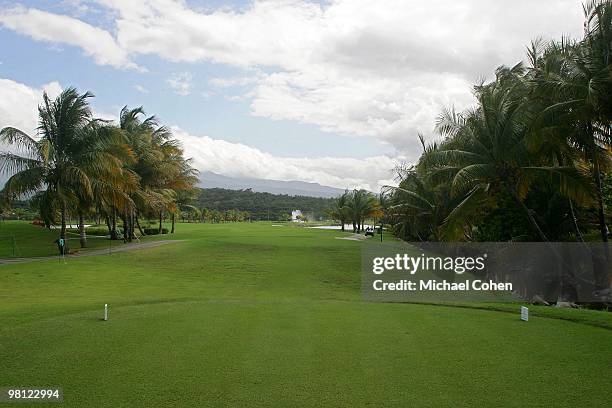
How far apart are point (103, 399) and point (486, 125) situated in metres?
15.8

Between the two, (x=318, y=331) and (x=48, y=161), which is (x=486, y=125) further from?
(x=48, y=161)

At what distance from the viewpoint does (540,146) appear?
602 inches

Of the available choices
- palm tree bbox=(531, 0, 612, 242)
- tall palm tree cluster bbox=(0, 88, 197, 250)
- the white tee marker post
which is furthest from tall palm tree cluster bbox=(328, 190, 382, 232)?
the white tee marker post

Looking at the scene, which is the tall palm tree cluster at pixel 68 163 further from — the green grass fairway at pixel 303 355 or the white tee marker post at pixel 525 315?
the white tee marker post at pixel 525 315

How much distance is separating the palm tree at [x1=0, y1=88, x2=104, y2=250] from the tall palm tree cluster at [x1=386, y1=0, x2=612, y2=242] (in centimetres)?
1833

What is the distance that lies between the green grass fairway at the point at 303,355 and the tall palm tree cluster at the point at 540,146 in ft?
23.2

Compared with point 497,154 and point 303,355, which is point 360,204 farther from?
point 303,355

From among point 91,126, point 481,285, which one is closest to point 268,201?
point 91,126

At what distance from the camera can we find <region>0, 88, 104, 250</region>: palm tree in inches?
1002

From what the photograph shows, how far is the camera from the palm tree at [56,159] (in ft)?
83.5

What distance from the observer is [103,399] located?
4832 millimetres

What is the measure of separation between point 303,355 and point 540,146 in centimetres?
1223

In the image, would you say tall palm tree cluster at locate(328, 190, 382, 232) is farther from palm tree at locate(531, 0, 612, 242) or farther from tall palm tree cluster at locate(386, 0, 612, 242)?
palm tree at locate(531, 0, 612, 242)

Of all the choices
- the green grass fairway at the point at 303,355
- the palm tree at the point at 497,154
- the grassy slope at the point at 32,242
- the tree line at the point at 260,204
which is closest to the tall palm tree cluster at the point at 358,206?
the grassy slope at the point at 32,242
